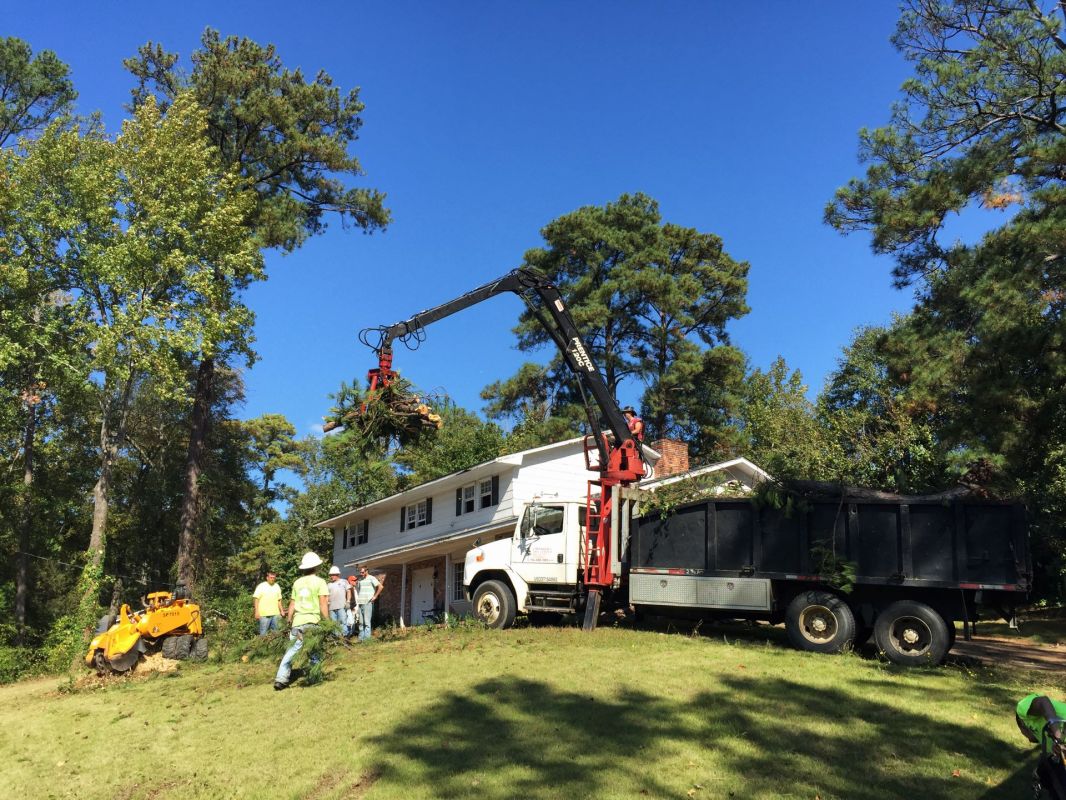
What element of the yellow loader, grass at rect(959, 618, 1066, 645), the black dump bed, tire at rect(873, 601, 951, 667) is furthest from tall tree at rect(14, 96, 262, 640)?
grass at rect(959, 618, 1066, 645)

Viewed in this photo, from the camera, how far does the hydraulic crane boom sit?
46.7ft

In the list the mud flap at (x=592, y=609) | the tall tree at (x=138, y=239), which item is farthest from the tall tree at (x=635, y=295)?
the mud flap at (x=592, y=609)

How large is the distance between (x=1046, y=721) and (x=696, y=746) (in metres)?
3.69

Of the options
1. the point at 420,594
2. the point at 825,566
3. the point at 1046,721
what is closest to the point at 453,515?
the point at 420,594

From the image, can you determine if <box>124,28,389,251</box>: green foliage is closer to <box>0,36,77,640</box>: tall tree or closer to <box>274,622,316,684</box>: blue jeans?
<box>0,36,77,640</box>: tall tree

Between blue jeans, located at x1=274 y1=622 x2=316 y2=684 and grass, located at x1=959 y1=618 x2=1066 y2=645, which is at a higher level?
blue jeans, located at x1=274 y1=622 x2=316 y2=684

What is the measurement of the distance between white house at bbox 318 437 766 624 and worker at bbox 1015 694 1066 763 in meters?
17.4

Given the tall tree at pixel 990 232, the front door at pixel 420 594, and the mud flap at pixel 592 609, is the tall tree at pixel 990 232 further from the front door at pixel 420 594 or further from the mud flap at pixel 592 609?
the front door at pixel 420 594

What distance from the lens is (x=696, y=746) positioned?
708 cm

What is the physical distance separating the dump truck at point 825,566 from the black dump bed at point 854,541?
0.05 ft

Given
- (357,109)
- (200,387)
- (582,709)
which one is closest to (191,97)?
(357,109)

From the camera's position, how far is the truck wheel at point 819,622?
11.6 m

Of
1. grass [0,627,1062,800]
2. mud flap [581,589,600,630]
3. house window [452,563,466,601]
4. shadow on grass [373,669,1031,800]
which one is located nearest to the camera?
shadow on grass [373,669,1031,800]

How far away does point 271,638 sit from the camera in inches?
559
